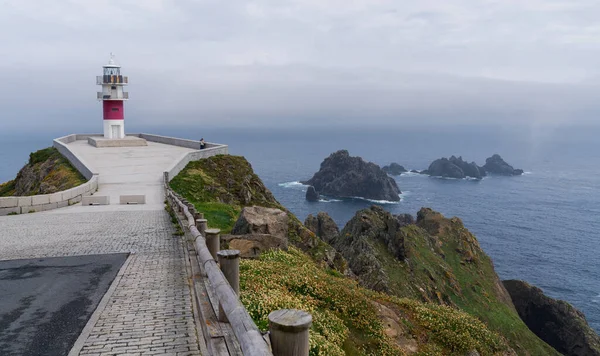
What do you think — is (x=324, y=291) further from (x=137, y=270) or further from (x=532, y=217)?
(x=532, y=217)

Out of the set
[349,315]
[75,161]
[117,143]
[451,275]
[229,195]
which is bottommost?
[451,275]

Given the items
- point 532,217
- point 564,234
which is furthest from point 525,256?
point 532,217

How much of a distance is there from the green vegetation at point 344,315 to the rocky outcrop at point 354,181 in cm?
12400

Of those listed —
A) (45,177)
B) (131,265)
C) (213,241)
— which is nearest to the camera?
(213,241)

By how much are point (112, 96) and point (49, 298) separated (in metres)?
66.9

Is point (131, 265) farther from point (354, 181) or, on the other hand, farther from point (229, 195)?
point (354, 181)

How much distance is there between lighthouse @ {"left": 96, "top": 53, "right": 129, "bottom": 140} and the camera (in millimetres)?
71125

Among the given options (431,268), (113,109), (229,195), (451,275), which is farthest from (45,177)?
(451,275)

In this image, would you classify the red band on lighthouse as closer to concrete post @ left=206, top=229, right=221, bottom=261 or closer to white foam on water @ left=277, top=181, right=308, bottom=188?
concrete post @ left=206, top=229, right=221, bottom=261

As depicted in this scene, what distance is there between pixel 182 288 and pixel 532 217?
412 feet

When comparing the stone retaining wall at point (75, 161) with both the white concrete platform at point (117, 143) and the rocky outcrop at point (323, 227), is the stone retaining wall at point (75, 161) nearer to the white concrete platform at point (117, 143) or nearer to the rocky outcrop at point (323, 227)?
the white concrete platform at point (117, 143)

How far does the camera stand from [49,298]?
10703 millimetres

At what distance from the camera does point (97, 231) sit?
20062 mm

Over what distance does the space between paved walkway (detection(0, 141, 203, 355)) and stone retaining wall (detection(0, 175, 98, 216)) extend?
1029mm
